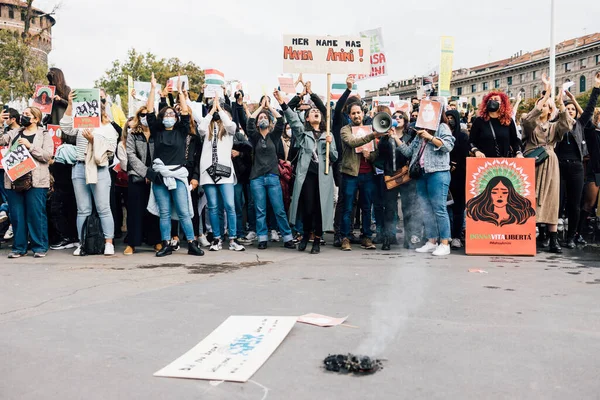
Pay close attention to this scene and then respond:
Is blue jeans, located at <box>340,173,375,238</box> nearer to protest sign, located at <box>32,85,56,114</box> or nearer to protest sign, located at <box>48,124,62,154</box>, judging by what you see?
protest sign, located at <box>48,124,62,154</box>

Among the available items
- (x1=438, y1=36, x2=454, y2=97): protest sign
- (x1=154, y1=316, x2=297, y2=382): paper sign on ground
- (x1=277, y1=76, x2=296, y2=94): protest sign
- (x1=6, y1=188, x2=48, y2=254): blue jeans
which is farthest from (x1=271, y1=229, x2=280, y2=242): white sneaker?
(x1=154, y1=316, x2=297, y2=382): paper sign on ground

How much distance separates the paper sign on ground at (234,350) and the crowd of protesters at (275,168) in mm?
4196

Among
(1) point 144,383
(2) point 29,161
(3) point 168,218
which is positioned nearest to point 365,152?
(3) point 168,218

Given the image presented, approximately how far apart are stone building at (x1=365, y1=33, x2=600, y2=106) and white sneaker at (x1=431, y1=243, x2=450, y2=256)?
2410 inches

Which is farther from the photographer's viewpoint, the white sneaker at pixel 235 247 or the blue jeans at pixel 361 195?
the blue jeans at pixel 361 195

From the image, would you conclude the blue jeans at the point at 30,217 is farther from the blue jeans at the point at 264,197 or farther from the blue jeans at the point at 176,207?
the blue jeans at the point at 264,197

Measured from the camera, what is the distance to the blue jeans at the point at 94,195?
8547 mm

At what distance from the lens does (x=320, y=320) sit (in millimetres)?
4660

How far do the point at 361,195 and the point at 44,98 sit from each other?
5.01 meters

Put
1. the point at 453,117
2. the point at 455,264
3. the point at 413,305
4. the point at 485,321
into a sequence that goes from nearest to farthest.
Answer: the point at 485,321
the point at 413,305
the point at 455,264
the point at 453,117

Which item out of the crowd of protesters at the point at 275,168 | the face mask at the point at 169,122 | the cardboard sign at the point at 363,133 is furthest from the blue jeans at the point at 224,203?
the cardboard sign at the point at 363,133

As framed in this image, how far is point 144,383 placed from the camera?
3398 millimetres

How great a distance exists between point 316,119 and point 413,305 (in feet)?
14.8

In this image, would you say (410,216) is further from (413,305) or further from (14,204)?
(14,204)
